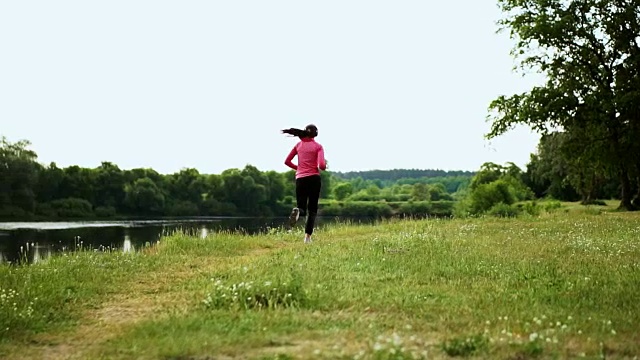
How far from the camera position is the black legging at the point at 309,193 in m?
15.8

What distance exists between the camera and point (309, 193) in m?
16.0

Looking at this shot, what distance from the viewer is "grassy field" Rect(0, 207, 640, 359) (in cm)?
586

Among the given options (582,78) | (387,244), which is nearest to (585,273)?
(387,244)

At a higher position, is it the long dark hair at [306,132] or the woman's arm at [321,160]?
the long dark hair at [306,132]

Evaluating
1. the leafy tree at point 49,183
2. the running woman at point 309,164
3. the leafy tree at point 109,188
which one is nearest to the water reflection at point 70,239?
the running woman at point 309,164

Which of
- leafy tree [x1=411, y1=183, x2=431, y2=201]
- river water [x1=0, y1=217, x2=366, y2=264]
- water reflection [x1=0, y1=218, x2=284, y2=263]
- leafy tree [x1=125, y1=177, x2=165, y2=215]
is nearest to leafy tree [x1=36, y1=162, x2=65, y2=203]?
leafy tree [x1=125, y1=177, x2=165, y2=215]

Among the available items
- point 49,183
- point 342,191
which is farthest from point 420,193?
point 49,183

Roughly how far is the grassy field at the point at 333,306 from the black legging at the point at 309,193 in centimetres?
264

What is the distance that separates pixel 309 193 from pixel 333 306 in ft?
27.5

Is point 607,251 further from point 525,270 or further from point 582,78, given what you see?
point 582,78

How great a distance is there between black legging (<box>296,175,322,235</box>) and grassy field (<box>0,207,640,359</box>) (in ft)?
8.67

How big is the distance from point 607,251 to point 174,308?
384 inches

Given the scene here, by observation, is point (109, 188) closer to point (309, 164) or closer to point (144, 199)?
point (144, 199)

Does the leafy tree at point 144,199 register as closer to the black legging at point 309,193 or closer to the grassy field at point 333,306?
the black legging at point 309,193
